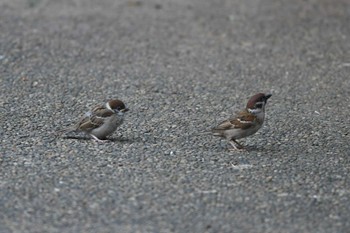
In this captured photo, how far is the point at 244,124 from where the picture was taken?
24.9ft

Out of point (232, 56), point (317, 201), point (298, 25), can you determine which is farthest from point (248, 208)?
point (298, 25)

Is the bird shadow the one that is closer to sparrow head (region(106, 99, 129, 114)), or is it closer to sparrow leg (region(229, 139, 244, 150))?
sparrow head (region(106, 99, 129, 114))

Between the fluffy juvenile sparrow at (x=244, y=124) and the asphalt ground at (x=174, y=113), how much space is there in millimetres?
158

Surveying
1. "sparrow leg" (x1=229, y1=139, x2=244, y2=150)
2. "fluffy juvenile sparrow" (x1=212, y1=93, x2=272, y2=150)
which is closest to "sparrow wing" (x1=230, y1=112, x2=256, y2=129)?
"fluffy juvenile sparrow" (x1=212, y1=93, x2=272, y2=150)

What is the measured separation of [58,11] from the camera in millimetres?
14047

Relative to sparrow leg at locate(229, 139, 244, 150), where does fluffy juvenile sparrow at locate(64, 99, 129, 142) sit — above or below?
above

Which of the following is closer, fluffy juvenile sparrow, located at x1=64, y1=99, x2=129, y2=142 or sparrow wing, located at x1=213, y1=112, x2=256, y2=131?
sparrow wing, located at x1=213, y1=112, x2=256, y2=131

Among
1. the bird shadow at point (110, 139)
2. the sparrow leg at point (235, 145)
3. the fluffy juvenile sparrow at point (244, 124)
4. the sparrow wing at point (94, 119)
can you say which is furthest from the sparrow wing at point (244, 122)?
the sparrow wing at point (94, 119)

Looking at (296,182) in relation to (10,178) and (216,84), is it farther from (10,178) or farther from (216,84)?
(216,84)

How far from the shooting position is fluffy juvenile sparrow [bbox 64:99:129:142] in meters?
7.75

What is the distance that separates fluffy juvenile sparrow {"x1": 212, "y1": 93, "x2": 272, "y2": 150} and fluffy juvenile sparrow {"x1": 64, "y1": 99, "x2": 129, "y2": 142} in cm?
87

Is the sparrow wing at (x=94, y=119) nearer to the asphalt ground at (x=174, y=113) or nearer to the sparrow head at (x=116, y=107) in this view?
the sparrow head at (x=116, y=107)

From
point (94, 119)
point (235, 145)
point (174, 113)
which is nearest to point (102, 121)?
point (94, 119)

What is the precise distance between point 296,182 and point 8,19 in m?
7.62
